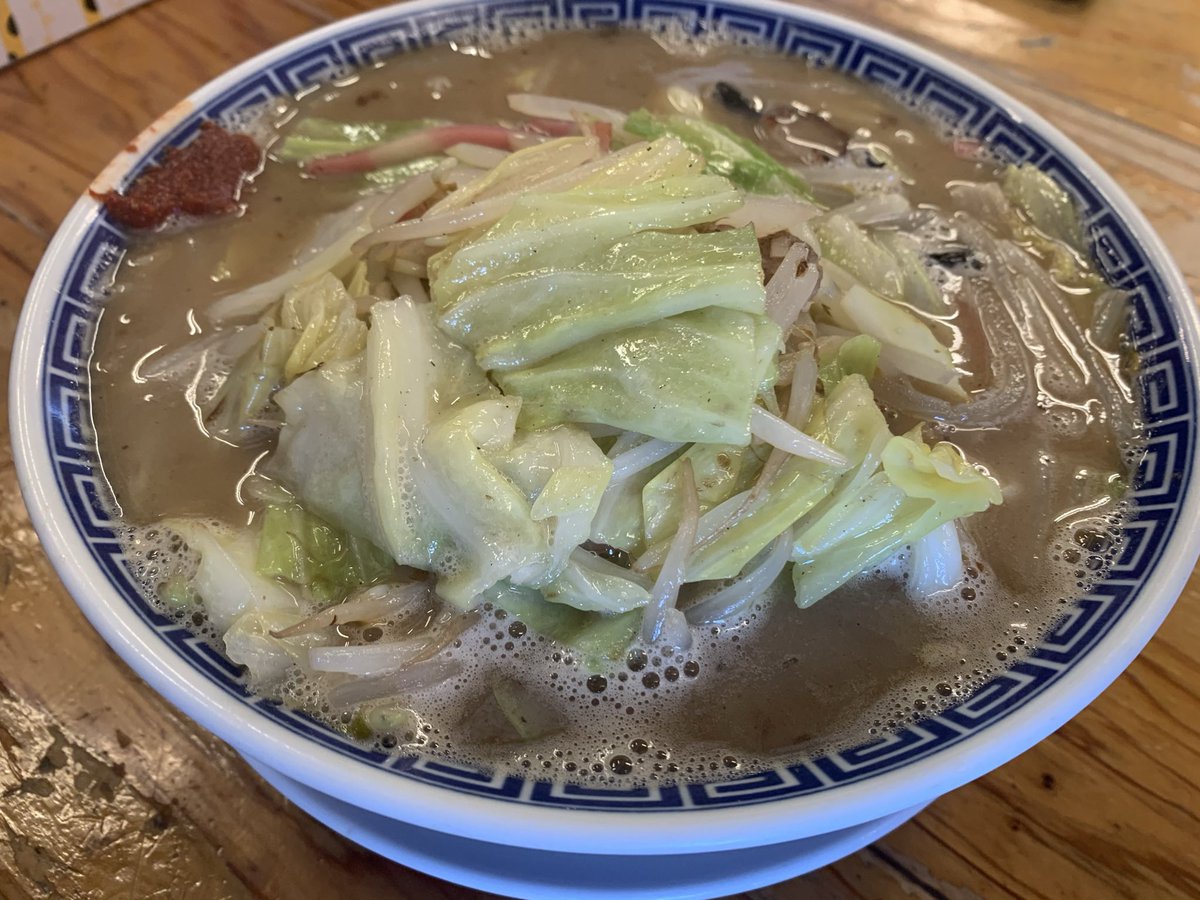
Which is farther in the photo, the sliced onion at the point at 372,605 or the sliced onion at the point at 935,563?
the sliced onion at the point at 935,563

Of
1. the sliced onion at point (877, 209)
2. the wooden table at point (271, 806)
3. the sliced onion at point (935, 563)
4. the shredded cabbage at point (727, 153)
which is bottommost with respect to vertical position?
the wooden table at point (271, 806)

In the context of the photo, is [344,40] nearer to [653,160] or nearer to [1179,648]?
[653,160]

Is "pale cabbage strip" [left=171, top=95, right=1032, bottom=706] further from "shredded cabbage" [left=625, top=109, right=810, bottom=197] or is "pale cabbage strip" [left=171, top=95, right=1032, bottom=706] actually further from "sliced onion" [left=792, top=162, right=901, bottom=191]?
"sliced onion" [left=792, top=162, right=901, bottom=191]

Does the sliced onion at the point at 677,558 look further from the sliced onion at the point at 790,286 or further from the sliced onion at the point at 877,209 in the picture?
the sliced onion at the point at 877,209

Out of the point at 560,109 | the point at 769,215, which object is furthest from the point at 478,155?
the point at 769,215

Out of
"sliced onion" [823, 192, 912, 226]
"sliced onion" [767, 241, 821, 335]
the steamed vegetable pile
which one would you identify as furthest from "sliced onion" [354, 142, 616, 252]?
"sliced onion" [823, 192, 912, 226]

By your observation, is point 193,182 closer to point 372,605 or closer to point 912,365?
point 372,605

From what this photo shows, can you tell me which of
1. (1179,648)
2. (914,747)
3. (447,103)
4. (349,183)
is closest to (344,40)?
(447,103)

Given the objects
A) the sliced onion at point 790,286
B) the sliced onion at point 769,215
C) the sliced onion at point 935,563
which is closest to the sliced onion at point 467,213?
the sliced onion at point 769,215
